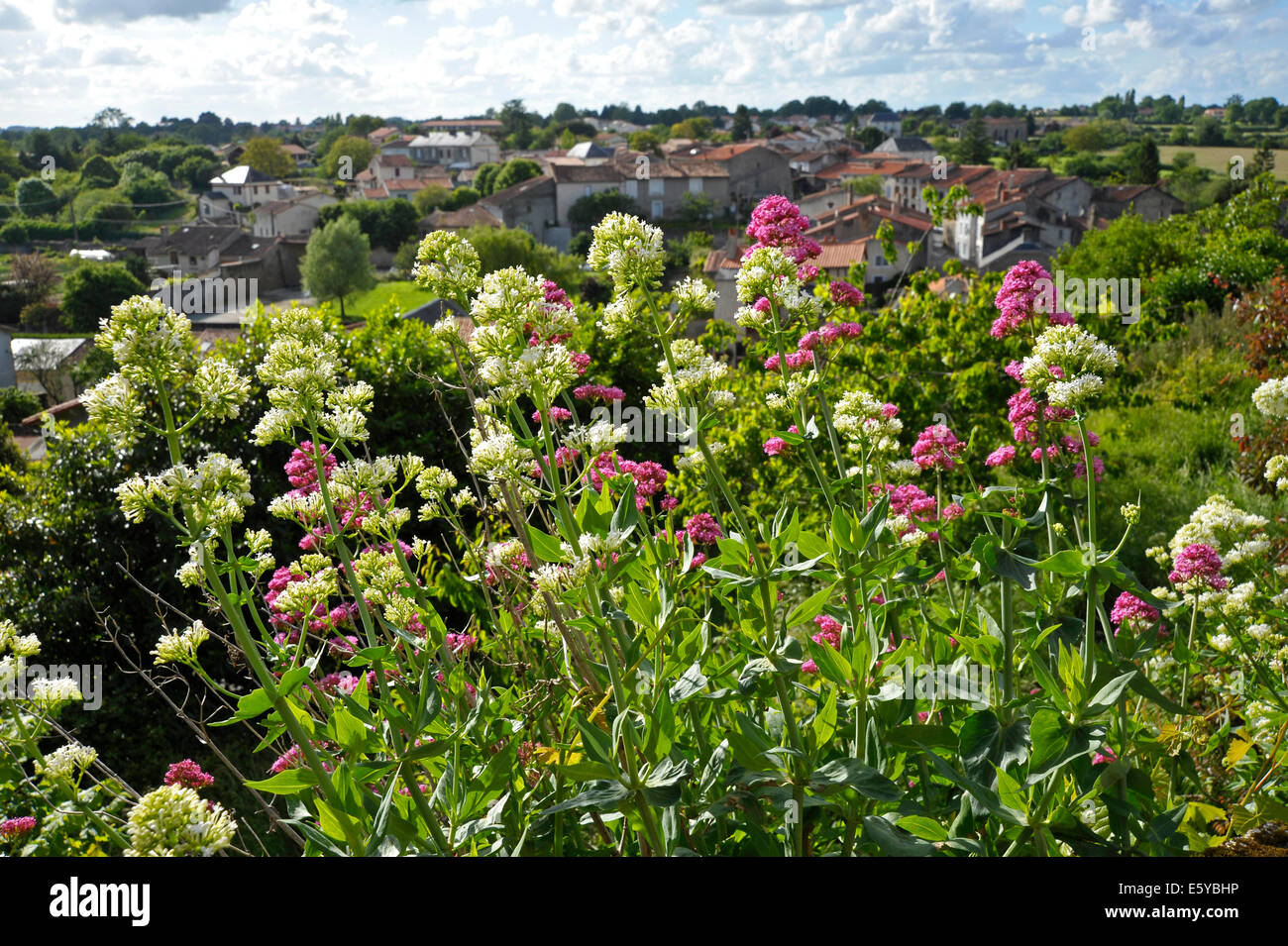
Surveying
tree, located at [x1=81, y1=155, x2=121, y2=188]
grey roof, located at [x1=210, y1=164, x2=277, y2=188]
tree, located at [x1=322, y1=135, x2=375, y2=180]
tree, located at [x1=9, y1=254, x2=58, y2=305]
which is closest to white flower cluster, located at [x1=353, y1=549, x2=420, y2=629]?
tree, located at [x1=9, y1=254, x2=58, y2=305]

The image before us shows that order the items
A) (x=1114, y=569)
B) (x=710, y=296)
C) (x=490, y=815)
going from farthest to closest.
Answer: (x=710, y=296), (x=1114, y=569), (x=490, y=815)

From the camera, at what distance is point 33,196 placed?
39625 millimetres

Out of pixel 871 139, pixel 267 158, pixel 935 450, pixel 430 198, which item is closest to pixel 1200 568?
pixel 935 450

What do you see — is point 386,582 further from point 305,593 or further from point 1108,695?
point 1108,695

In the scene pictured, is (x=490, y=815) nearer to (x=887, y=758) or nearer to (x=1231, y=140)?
(x=887, y=758)

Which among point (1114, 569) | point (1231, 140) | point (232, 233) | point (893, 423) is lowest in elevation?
point (1114, 569)

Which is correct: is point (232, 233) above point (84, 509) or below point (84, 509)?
above

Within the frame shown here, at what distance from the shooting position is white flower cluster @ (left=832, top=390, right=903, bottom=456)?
9.04ft

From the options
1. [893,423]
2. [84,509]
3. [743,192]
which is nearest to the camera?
[893,423]

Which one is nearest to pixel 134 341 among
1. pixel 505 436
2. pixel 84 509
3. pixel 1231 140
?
pixel 505 436
